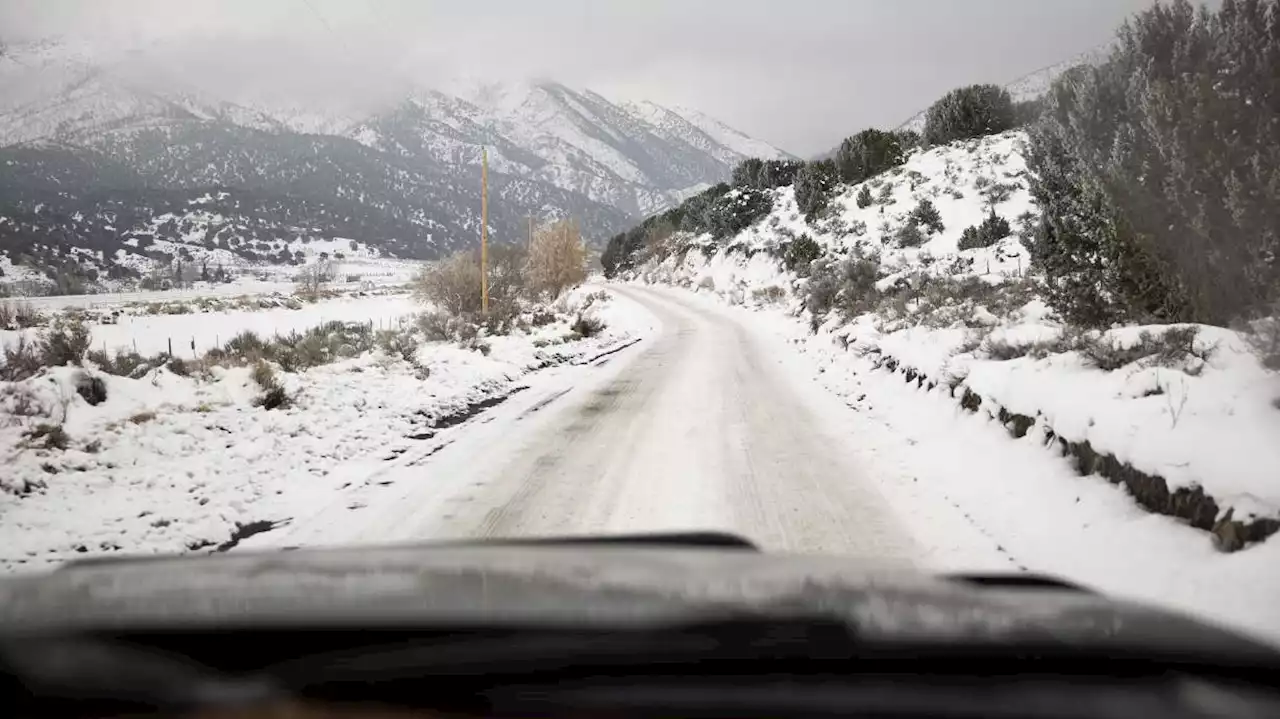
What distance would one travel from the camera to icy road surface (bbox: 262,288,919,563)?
198 inches

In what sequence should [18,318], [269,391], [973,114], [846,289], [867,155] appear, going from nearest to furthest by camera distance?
1. [269,391]
2. [18,318]
3. [846,289]
4. [973,114]
5. [867,155]

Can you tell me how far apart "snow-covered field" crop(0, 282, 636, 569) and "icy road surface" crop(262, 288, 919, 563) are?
0.59 metres

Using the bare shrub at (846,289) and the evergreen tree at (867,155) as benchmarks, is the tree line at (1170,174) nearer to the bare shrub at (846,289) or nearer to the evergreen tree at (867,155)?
the bare shrub at (846,289)

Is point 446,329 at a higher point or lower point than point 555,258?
lower

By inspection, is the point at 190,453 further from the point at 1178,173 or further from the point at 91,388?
the point at 1178,173

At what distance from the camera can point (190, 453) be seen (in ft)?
22.1

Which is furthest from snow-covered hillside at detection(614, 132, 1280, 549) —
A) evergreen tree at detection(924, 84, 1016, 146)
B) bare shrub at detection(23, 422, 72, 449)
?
evergreen tree at detection(924, 84, 1016, 146)

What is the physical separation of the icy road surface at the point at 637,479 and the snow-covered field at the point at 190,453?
0.59 meters

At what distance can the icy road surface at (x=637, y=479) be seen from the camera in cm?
504

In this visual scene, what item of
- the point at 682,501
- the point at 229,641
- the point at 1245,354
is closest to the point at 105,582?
the point at 229,641

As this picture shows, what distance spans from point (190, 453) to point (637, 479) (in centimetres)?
439

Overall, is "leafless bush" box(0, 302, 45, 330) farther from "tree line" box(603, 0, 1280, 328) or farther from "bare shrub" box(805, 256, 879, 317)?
"tree line" box(603, 0, 1280, 328)

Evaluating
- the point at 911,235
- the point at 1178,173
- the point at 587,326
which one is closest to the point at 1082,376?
the point at 1178,173

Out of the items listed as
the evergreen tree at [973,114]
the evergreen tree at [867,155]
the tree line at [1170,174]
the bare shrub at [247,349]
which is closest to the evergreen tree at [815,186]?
the evergreen tree at [867,155]
